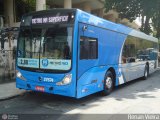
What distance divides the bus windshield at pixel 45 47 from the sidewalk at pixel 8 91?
127cm

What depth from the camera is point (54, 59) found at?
7.14 meters

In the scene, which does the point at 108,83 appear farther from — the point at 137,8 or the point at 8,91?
the point at 137,8

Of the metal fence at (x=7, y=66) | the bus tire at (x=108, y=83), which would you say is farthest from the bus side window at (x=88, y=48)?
the metal fence at (x=7, y=66)

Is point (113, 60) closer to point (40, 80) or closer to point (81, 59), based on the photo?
point (81, 59)

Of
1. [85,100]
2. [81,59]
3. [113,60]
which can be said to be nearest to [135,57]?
[113,60]

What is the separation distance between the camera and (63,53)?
7055 millimetres

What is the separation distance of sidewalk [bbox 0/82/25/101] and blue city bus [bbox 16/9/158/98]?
73cm

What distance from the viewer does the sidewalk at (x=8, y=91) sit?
8262mm

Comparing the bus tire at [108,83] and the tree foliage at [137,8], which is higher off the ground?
the tree foliage at [137,8]

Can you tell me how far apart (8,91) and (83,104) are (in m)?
3.14

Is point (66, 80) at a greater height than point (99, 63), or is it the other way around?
point (99, 63)

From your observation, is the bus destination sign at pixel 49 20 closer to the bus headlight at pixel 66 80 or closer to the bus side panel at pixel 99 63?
the bus side panel at pixel 99 63

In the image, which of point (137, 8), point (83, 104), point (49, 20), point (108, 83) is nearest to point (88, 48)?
point (49, 20)

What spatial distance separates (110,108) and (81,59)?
1.71 meters
